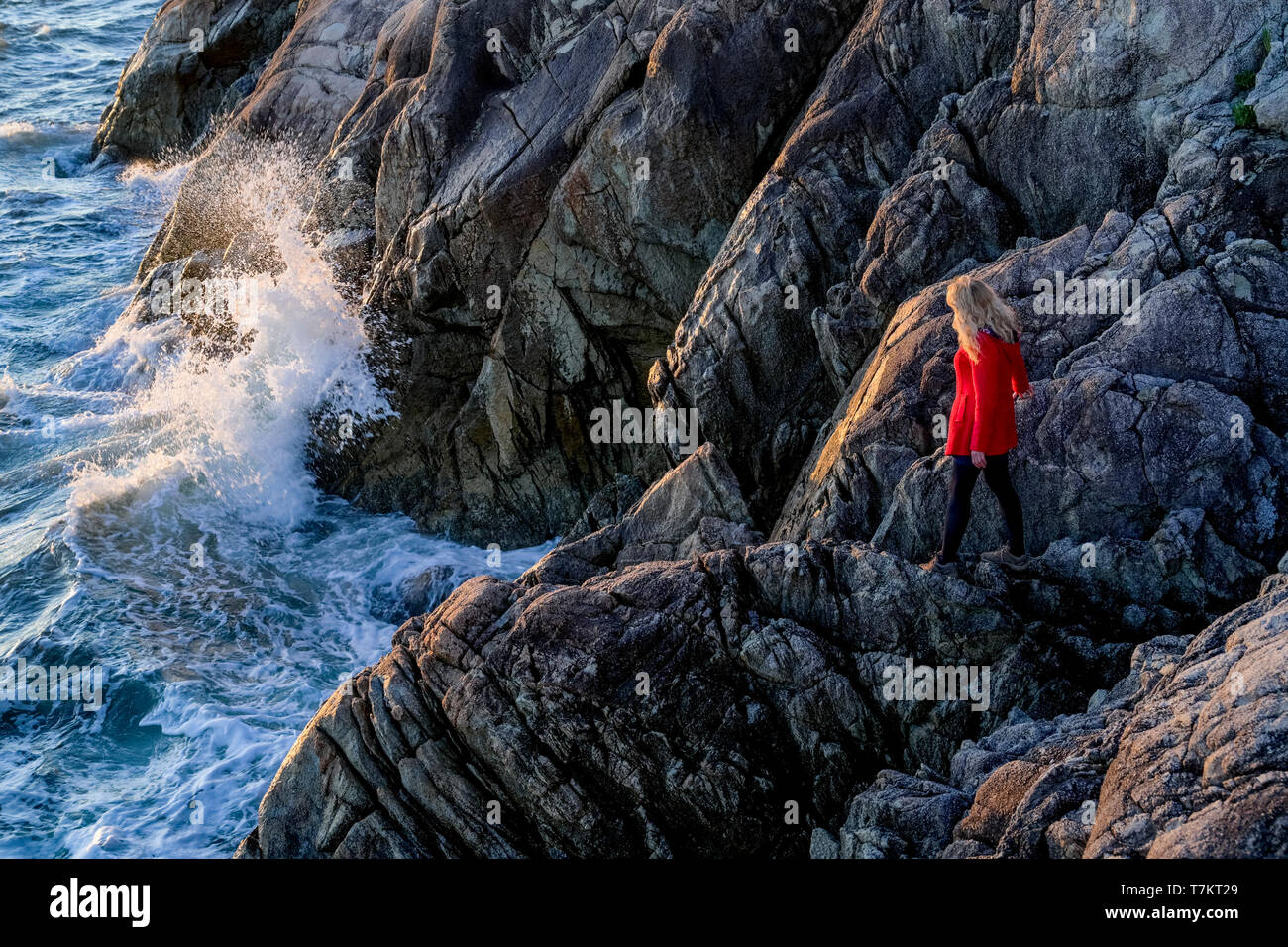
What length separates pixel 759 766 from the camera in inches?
323

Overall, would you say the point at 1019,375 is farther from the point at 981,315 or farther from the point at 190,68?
the point at 190,68

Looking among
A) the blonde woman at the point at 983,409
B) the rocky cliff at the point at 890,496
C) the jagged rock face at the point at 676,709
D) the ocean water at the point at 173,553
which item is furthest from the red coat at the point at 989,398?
the ocean water at the point at 173,553

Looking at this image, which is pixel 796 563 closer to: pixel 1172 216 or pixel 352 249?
pixel 1172 216

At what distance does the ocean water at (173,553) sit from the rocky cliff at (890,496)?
3781mm

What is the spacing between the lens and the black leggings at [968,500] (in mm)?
8469

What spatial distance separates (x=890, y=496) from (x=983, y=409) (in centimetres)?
135

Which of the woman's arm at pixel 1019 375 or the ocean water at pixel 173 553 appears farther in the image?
the ocean water at pixel 173 553

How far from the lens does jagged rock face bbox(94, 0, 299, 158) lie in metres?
26.3

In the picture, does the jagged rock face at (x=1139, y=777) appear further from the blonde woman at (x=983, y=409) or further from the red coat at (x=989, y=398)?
the red coat at (x=989, y=398)

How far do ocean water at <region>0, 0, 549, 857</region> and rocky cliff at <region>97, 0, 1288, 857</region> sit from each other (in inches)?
149

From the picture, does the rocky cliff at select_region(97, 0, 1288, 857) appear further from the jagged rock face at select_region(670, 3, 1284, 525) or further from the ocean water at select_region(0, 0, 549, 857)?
the ocean water at select_region(0, 0, 549, 857)

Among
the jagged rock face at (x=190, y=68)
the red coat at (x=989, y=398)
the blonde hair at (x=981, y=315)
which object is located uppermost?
the jagged rock face at (x=190, y=68)

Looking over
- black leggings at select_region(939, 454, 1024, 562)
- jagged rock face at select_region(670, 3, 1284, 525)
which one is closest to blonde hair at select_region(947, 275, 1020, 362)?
black leggings at select_region(939, 454, 1024, 562)

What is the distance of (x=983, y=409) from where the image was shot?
27.4ft
